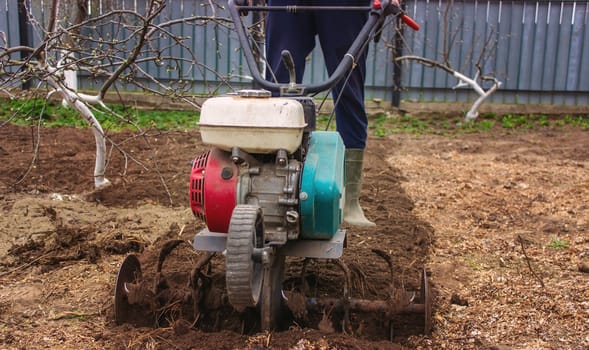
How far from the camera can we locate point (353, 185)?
3.64 metres

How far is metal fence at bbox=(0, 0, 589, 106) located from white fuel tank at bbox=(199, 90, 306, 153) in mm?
7638

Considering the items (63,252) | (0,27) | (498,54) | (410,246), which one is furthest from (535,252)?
(0,27)

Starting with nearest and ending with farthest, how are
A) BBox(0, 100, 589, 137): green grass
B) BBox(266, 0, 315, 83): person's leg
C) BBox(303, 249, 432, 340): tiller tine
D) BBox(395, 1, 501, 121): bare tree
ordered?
BBox(303, 249, 432, 340): tiller tine → BBox(266, 0, 315, 83): person's leg → BBox(0, 100, 589, 137): green grass → BBox(395, 1, 501, 121): bare tree

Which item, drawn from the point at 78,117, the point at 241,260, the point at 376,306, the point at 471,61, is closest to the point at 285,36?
the point at 376,306

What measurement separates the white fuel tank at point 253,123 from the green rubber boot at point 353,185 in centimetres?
135

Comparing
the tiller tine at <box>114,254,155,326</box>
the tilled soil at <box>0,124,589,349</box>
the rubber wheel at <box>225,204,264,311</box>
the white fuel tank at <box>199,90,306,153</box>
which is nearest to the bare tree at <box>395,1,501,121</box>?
the tilled soil at <box>0,124,589,349</box>

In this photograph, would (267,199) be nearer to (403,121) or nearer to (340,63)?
(340,63)

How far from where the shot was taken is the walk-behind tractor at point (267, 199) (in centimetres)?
220

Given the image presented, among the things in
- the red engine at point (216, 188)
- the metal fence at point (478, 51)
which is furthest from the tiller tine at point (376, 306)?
the metal fence at point (478, 51)

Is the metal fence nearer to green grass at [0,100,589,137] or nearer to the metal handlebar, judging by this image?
green grass at [0,100,589,137]

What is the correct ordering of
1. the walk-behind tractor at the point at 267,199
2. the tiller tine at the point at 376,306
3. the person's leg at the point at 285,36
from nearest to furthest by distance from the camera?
the walk-behind tractor at the point at 267,199, the tiller tine at the point at 376,306, the person's leg at the point at 285,36

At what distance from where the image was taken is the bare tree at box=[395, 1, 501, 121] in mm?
9117

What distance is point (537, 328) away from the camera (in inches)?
103

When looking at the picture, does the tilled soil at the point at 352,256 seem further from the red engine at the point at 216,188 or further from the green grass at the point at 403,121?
the green grass at the point at 403,121
